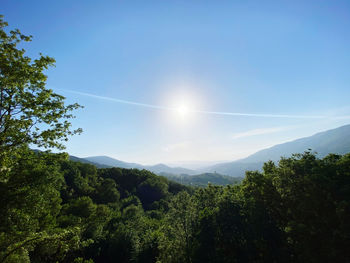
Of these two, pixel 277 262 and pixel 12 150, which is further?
pixel 277 262

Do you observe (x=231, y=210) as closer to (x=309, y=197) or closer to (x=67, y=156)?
(x=309, y=197)

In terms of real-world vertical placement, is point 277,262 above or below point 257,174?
below

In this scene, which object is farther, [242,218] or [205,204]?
[205,204]

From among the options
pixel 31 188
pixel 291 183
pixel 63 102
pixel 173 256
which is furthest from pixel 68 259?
pixel 291 183

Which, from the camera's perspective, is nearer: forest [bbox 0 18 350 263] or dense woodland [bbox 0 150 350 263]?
forest [bbox 0 18 350 263]

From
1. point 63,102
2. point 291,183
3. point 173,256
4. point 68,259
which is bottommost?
point 68,259

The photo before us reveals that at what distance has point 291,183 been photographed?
17.2m

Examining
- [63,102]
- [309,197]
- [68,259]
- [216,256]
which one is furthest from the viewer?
[68,259]

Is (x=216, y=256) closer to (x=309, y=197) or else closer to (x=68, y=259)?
(x=309, y=197)

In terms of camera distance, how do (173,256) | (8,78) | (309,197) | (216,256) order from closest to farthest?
(8,78) → (309,197) → (216,256) → (173,256)

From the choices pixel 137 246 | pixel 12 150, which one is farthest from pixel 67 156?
pixel 137 246

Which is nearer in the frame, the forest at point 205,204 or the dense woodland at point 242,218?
the forest at point 205,204

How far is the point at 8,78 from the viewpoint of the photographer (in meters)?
9.73

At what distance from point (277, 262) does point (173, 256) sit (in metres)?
15.3
